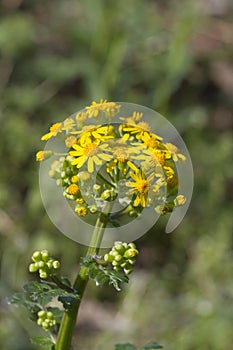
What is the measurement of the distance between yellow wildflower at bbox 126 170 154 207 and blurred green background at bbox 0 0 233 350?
1.70 meters

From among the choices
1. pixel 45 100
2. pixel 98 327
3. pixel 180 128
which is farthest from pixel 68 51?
pixel 98 327

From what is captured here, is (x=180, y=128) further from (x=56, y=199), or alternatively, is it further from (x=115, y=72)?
(x=56, y=199)

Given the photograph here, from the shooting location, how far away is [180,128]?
473cm

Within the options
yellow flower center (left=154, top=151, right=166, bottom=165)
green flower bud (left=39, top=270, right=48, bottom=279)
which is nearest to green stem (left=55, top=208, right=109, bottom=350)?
green flower bud (left=39, top=270, right=48, bottom=279)

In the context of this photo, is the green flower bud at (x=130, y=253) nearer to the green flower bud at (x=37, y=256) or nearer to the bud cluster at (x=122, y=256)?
the bud cluster at (x=122, y=256)

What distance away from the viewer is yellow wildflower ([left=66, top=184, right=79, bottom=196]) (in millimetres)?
1908

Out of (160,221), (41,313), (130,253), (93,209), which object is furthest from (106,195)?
(160,221)

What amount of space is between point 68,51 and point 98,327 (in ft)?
9.22

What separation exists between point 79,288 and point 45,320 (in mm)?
152

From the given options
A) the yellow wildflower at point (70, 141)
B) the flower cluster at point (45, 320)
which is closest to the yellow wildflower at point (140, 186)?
the yellow wildflower at point (70, 141)

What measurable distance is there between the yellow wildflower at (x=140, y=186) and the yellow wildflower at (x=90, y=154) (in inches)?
3.7

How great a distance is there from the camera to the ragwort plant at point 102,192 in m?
1.89

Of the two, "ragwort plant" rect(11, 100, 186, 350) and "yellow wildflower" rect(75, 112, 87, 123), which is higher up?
"yellow wildflower" rect(75, 112, 87, 123)

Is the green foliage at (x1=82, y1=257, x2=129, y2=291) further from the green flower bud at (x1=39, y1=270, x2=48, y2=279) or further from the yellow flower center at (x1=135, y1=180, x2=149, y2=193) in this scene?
the yellow flower center at (x1=135, y1=180, x2=149, y2=193)
